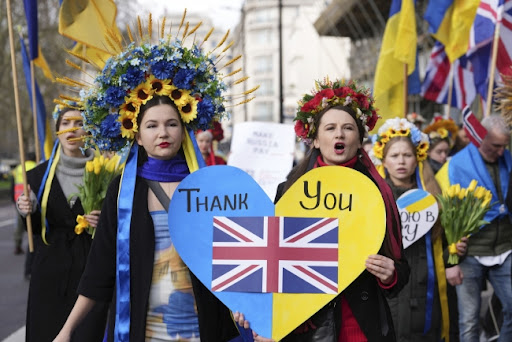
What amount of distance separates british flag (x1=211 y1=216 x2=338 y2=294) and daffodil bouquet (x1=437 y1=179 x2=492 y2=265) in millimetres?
2263

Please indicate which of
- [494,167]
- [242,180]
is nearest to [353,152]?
[242,180]

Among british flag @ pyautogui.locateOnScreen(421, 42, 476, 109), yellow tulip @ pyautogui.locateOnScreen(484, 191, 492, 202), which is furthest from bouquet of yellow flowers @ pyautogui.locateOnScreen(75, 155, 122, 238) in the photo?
british flag @ pyautogui.locateOnScreen(421, 42, 476, 109)

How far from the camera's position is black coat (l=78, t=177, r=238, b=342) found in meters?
2.97

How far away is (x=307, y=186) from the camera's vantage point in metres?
3.02

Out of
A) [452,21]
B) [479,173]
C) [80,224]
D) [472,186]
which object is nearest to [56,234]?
[80,224]

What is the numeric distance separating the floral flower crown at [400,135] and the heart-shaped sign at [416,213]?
0.49m

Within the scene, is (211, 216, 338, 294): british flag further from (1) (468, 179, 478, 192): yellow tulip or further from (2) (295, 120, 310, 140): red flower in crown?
(1) (468, 179, 478, 192): yellow tulip

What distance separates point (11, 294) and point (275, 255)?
683 centimetres

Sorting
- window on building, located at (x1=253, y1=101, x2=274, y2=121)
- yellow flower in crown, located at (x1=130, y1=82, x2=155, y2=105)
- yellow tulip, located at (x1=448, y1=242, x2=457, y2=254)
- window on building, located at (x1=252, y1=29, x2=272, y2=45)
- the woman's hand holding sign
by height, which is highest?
window on building, located at (x1=252, y1=29, x2=272, y2=45)

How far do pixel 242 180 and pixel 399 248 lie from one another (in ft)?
2.47

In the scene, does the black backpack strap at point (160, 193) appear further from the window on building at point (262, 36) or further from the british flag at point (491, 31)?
the window on building at point (262, 36)

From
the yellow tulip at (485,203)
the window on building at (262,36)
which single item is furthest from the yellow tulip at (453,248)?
the window on building at (262,36)

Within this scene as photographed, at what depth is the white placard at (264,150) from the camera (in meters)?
8.40

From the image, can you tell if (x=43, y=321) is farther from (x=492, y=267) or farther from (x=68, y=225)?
(x=492, y=267)
